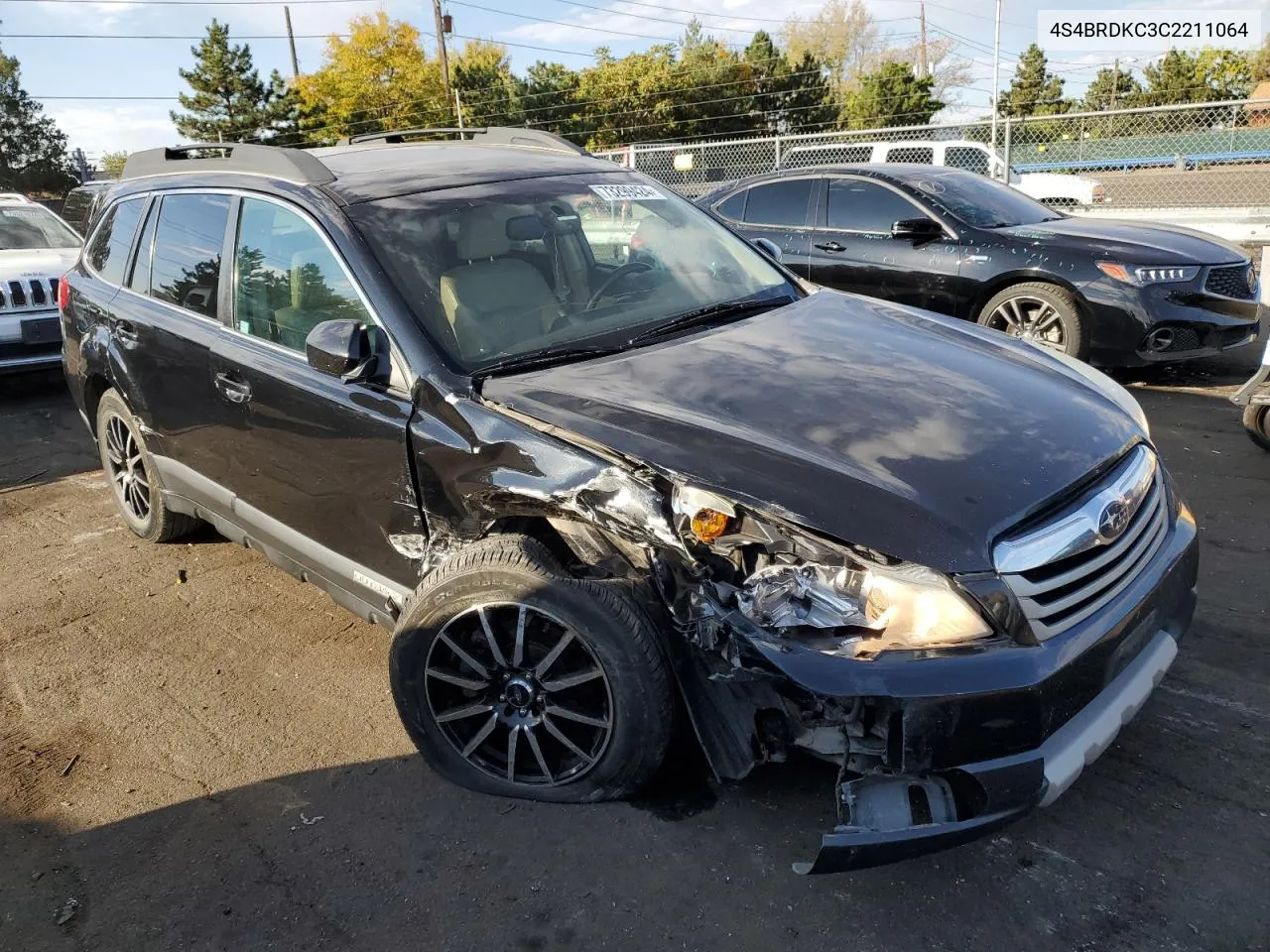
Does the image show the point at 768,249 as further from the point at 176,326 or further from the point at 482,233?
the point at 176,326

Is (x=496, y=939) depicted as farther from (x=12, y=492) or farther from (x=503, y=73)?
(x=503, y=73)

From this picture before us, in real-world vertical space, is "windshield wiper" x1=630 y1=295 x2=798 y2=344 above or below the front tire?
above

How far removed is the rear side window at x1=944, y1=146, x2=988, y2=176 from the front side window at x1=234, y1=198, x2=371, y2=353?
11648mm

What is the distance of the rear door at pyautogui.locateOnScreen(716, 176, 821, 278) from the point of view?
315 inches

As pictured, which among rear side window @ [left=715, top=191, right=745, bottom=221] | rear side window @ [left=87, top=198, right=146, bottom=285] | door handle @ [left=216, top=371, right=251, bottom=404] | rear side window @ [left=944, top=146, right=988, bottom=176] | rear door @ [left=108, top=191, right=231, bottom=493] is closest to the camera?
door handle @ [left=216, top=371, right=251, bottom=404]

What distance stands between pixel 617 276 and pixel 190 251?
1886mm

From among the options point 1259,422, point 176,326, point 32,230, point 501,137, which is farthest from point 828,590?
point 32,230

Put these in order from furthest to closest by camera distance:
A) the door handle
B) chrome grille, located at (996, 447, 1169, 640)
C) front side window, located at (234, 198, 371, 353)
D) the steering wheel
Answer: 1. the door handle
2. the steering wheel
3. front side window, located at (234, 198, 371, 353)
4. chrome grille, located at (996, 447, 1169, 640)

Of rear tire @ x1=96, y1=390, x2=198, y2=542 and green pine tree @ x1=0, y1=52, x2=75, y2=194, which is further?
green pine tree @ x1=0, y1=52, x2=75, y2=194

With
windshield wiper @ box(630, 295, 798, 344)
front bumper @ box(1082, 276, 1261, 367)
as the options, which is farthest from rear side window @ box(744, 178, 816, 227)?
windshield wiper @ box(630, 295, 798, 344)

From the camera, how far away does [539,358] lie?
3.03 metres

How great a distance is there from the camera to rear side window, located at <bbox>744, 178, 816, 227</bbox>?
26.5ft

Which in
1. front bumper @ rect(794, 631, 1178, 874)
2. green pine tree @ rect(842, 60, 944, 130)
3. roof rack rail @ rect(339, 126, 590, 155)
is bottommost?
front bumper @ rect(794, 631, 1178, 874)

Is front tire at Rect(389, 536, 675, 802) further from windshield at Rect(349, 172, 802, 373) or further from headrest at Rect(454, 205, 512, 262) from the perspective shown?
headrest at Rect(454, 205, 512, 262)
